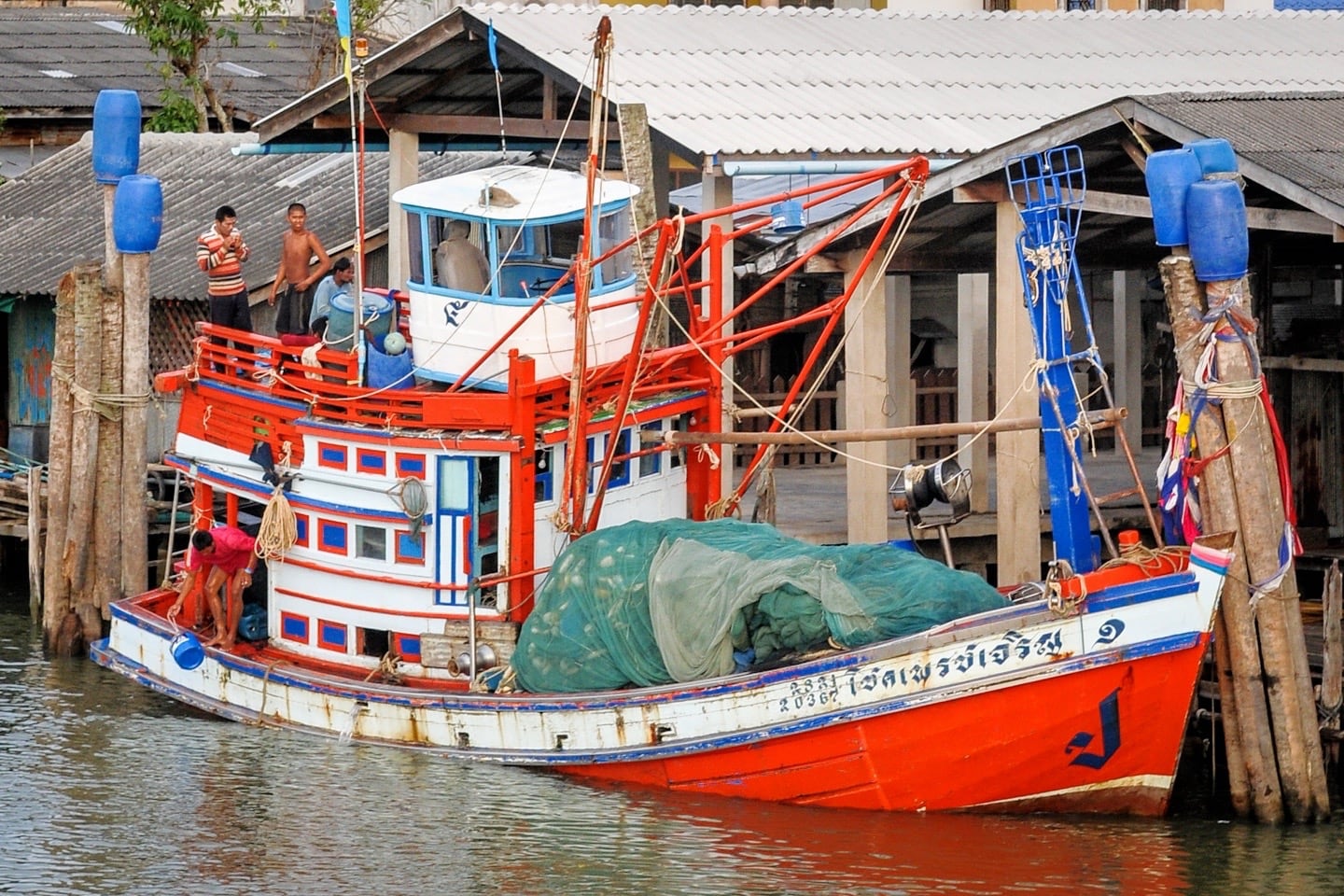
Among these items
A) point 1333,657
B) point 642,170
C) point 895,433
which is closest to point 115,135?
point 642,170

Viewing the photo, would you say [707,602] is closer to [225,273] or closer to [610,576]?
[610,576]

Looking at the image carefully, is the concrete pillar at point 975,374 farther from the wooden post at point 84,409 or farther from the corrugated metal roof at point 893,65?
the wooden post at point 84,409

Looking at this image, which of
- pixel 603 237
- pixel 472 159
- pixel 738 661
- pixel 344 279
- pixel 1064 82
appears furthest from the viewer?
pixel 472 159

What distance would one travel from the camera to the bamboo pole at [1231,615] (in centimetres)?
1415

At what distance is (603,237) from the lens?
17.2m

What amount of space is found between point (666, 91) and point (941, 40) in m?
4.89

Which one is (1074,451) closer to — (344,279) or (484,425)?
(484,425)

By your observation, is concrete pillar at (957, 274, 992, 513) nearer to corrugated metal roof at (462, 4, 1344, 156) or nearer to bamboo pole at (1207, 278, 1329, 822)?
corrugated metal roof at (462, 4, 1344, 156)

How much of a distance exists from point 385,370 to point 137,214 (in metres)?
4.65

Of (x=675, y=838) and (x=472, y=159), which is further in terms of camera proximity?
(x=472, y=159)

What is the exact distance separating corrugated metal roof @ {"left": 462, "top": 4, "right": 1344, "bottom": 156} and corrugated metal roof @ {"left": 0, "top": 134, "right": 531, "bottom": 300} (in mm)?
4246

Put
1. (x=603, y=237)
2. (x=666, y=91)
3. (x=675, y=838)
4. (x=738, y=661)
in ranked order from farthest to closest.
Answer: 1. (x=666, y=91)
2. (x=603, y=237)
3. (x=738, y=661)
4. (x=675, y=838)

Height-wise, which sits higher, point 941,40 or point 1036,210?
point 941,40

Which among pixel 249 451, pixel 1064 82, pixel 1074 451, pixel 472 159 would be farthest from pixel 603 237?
pixel 472 159
